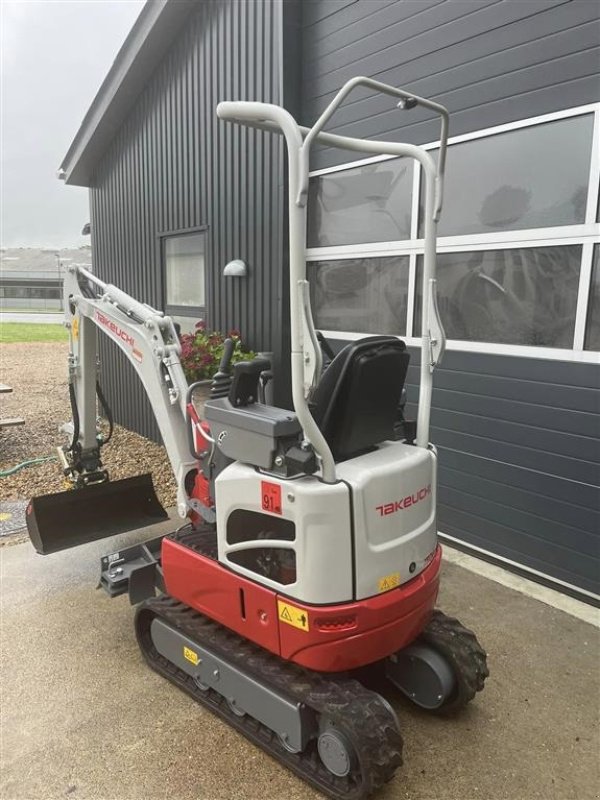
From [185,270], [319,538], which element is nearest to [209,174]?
[185,270]

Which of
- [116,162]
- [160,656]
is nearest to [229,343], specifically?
[160,656]

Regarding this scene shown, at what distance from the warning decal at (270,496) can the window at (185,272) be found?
470 cm

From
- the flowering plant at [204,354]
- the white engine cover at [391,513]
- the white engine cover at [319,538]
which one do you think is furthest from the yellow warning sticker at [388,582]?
the flowering plant at [204,354]

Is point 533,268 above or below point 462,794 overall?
above

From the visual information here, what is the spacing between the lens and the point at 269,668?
2.46 m

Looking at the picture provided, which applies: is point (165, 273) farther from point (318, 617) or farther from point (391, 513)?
point (318, 617)

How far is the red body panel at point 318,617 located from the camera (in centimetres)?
222

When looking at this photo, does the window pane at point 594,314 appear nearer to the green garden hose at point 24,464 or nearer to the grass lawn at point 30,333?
the green garden hose at point 24,464

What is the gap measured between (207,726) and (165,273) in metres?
5.67

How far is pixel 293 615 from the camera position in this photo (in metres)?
2.27

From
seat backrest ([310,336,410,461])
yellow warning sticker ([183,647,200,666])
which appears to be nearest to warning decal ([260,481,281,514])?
seat backrest ([310,336,410,461])

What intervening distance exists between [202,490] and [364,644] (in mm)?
1383

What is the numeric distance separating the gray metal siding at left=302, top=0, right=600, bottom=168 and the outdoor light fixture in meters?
1.19

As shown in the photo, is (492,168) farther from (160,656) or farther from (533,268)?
(160,656)
